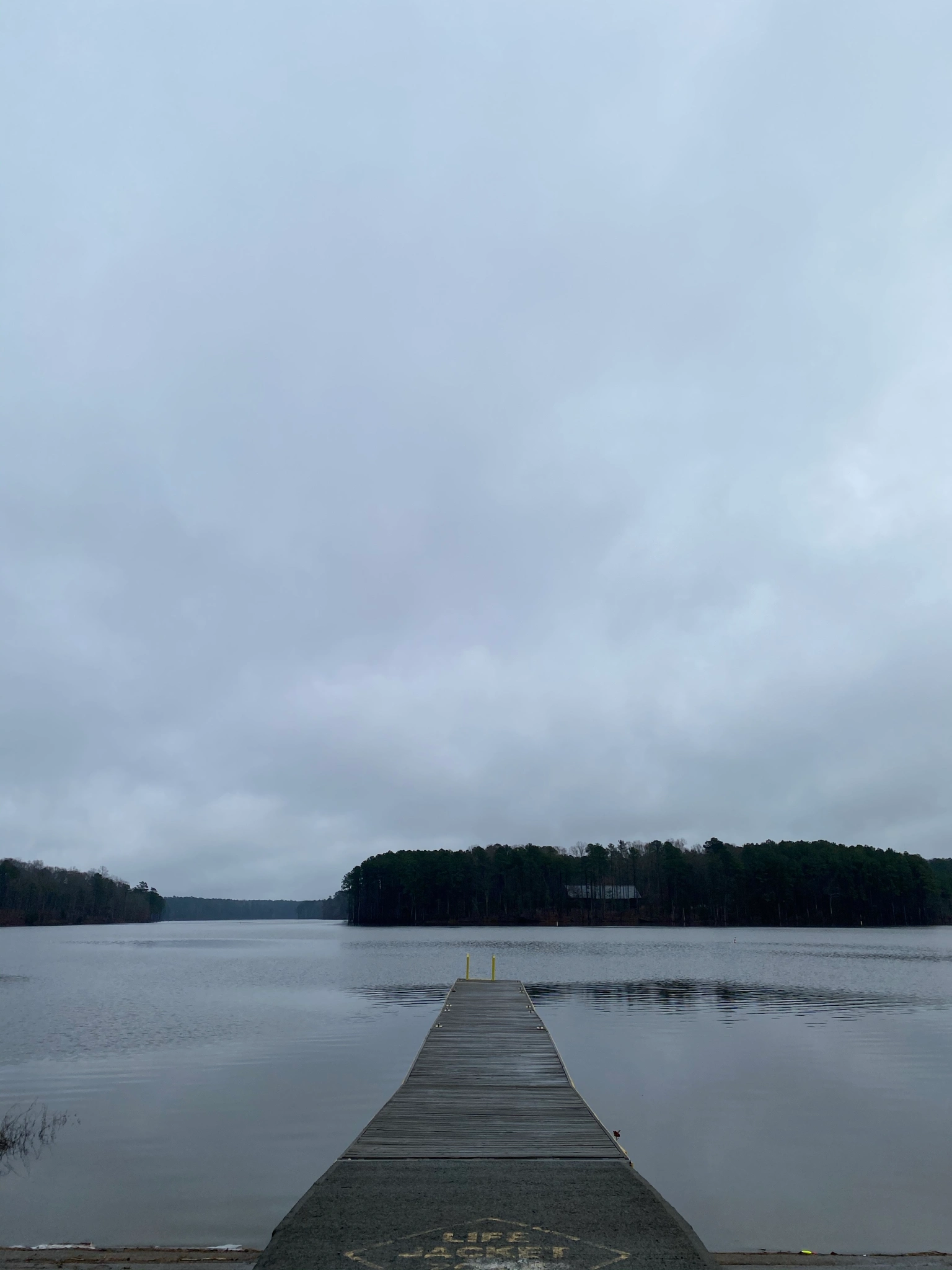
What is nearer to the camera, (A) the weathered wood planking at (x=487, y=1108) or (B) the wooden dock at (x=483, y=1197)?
(B) the wooden dock at (x=483, y=1197)

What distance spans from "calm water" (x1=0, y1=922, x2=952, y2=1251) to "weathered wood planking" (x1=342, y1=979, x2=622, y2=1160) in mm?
1537

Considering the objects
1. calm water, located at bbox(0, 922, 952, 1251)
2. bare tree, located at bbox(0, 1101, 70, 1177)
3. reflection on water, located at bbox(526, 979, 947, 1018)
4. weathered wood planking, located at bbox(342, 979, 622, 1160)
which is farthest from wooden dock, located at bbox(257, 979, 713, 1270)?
reflection on water, located at bbox(526, 979, 947, 1018)

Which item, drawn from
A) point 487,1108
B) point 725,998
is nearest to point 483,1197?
point 487,1108

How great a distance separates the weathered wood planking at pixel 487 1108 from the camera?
39.4ft

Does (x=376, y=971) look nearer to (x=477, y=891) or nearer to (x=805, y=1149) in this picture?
(x=805, y=1149)

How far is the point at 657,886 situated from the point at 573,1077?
14068 centimetres

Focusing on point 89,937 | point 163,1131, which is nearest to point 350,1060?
point 163,1131

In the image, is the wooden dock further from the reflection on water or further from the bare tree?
the reflection on water

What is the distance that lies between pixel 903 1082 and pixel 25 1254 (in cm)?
1966

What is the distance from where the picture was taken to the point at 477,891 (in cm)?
15938

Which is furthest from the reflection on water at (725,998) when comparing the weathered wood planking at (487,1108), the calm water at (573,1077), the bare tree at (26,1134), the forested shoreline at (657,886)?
the forested shoreline at (657,886)

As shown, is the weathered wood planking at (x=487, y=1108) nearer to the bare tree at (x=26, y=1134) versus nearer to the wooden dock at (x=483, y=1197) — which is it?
the wooden dock at (x=483, y=1197)

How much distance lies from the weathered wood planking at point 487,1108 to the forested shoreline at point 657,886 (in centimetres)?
12697

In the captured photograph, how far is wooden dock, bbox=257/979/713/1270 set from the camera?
814cm
